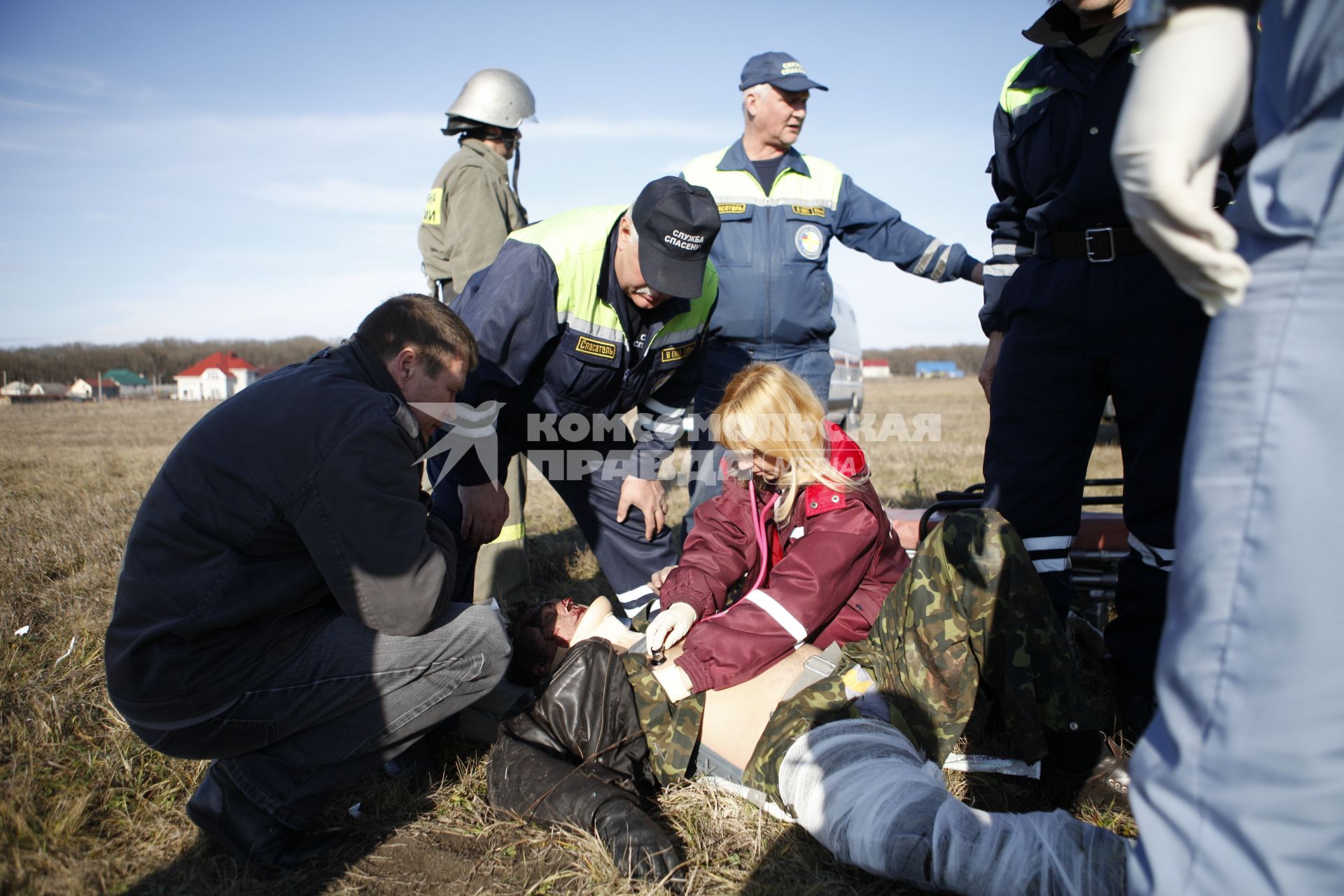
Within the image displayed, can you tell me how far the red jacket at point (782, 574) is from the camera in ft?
8.38

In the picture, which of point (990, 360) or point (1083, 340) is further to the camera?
point (990, 360)

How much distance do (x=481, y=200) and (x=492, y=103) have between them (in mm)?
687

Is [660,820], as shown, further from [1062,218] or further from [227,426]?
[1062,218]

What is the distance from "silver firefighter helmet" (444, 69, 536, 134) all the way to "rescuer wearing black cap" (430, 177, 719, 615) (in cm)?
193

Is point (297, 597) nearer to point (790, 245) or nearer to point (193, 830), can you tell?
point (193, 830)

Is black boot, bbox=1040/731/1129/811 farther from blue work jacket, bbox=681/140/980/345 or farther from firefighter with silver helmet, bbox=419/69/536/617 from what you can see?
firefighter with silver helmet, bbox=419/69/536/617

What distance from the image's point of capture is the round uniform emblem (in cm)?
421

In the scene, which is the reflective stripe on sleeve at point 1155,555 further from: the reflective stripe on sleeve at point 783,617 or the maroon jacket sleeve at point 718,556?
the maroon jacket sleeve at point 718,556

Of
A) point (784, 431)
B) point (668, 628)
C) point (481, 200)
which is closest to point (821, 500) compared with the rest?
point (784, 431)

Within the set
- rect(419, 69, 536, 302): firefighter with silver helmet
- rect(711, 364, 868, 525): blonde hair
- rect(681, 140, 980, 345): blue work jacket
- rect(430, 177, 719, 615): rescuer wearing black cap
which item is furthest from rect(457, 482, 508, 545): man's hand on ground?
rect(419, 69, 536, 302): firefighter with silver helmet

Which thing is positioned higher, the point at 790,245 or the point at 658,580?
the point at 790,245

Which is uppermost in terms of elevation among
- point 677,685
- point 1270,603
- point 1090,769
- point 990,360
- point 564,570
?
point 990,360

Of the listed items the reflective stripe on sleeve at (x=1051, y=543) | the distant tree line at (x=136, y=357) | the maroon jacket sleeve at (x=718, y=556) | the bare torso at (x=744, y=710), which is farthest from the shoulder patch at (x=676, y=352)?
the distant tree line at (x=136, y=357)

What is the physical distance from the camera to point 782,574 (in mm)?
2645
